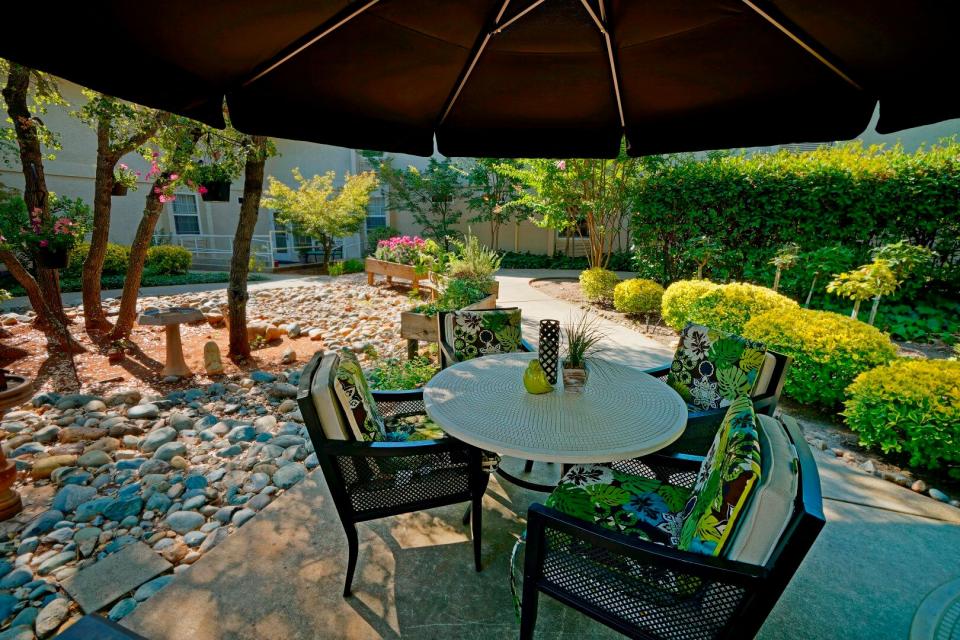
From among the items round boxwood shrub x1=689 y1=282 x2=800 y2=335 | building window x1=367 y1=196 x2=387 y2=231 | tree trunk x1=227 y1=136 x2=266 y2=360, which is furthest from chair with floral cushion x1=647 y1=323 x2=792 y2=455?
building window x1=367 y1=196 x2=387 y2=231

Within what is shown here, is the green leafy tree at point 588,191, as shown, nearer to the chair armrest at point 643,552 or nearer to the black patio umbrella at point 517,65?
the black patio umbrella at point 517,65

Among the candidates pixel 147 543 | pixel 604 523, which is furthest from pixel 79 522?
pixel 604 523

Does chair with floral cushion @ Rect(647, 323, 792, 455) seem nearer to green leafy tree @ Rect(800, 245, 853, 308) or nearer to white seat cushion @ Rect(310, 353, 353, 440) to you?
white seat cushion @ Rect(310, 353, 353, 440)

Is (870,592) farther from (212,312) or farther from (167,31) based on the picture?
(212,312)

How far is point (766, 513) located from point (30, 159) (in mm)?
6636

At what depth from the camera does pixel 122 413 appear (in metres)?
3.70

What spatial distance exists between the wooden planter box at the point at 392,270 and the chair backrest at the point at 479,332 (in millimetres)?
4587

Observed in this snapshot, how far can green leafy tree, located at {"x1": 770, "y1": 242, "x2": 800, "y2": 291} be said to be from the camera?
560 centimetres

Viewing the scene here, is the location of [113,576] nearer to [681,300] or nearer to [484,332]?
[484,332]

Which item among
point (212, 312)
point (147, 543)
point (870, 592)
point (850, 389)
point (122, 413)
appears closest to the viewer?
point (870, 592)

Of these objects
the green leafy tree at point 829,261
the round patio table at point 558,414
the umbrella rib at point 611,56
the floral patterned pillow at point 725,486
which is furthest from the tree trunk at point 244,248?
the green leafy tree at point 829,261

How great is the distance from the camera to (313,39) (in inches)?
68.8

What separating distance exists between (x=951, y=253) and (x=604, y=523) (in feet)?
24.7

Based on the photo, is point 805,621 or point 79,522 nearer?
point 805,621
